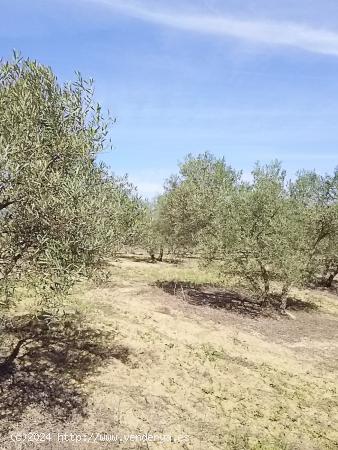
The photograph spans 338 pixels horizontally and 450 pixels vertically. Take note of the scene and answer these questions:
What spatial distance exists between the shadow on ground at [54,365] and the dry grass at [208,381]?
41 centimetres

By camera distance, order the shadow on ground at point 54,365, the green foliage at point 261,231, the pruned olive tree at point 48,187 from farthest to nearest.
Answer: the green foliage at point 261,231
the shadow on ground at point 54,365
the pruned olive tree at point 48,187

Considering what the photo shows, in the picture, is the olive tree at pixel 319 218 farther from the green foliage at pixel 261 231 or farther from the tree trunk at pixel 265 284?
the tree trunk at pixel 265 284

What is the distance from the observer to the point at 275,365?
19625 mm

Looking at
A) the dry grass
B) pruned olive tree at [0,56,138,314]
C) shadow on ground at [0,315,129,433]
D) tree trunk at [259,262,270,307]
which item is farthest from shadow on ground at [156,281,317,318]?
pruned olive tree at [0,56,138,314]

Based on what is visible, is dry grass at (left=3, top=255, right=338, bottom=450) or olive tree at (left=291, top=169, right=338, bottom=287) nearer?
dry grass at (left=3, top=255, right=338, bottom=450)

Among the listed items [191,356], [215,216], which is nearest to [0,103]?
[191,356]

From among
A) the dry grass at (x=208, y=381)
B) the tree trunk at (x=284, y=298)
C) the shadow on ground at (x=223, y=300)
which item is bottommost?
the dry grass at (x=208, y=381)

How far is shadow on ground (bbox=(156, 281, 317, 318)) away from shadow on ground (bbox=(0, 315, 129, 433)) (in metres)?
11.9

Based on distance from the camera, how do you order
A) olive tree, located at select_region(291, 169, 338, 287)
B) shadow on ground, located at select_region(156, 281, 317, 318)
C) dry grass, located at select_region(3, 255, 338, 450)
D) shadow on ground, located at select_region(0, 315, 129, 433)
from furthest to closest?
olive tree, located at select_region(291, 169, 338, 287) → shadow on ground, located at select_region(156, 281, 317, 318) → shadow on ground, located at select_region(0, 315, 129, 433) → dry grass, located at select_region(3, 255, 338, 450)

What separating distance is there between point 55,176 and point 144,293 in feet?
71.7

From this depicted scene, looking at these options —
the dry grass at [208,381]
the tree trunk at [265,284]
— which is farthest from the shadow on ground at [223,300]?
the dry grass at [208,381]

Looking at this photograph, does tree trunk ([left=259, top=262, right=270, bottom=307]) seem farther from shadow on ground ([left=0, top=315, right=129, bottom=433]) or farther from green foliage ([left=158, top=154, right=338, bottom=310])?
shadow on ground ([left=0, top=315, right=129, bottom=433])

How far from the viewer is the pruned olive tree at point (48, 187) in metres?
10.9

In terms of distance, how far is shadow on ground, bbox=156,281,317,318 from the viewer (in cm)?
3005
